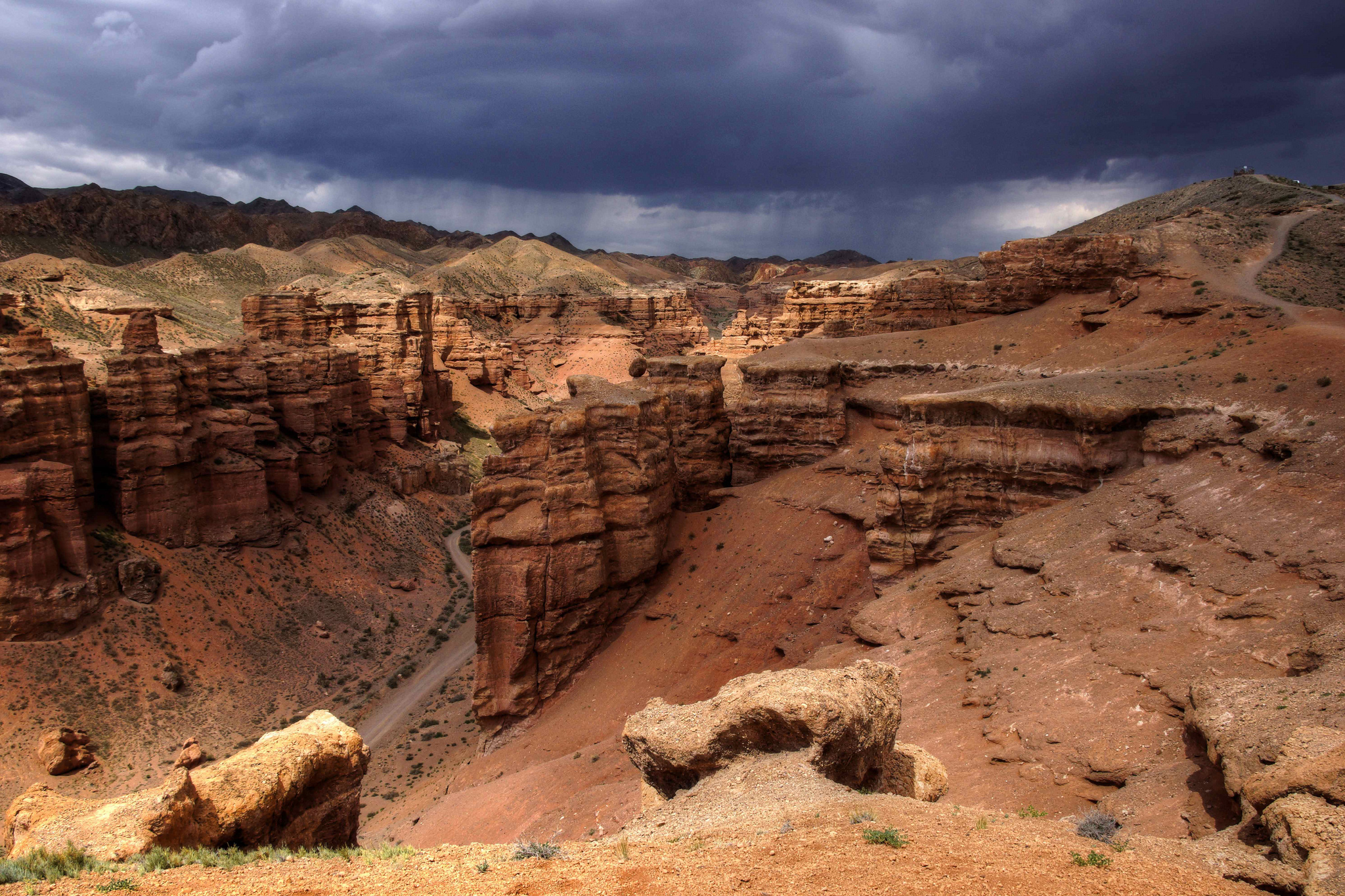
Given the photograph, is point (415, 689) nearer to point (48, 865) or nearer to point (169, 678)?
point (169, 678)

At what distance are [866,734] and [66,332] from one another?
2616 inches

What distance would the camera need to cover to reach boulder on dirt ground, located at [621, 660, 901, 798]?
12898 mm

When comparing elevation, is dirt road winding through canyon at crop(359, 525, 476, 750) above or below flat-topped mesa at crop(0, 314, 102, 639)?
below

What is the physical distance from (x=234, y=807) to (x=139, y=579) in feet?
98.7

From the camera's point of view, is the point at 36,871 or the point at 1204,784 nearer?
the point at 36,871

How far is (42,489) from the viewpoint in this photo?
110 ft

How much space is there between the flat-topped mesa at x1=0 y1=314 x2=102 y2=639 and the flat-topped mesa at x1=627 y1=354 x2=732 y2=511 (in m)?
24.4

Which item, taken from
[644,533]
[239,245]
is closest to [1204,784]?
[644,533]

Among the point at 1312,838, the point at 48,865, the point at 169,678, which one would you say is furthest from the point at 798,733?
the point at 169,678

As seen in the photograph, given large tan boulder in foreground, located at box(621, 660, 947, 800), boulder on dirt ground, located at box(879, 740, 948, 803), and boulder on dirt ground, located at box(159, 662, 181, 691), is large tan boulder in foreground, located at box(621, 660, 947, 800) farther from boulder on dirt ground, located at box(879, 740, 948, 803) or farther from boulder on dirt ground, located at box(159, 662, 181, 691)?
boulder on dirt ground, located at box(159, 662, 181, 691)

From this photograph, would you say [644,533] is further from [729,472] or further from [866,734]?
[866,734]

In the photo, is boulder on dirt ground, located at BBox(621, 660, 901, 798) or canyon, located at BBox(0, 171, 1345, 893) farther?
canyon, located at BBox(0, 171, 1345, 893)

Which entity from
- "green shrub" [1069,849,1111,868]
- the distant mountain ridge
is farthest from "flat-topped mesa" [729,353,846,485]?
the distant mountain ridge

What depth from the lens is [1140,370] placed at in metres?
27.4
